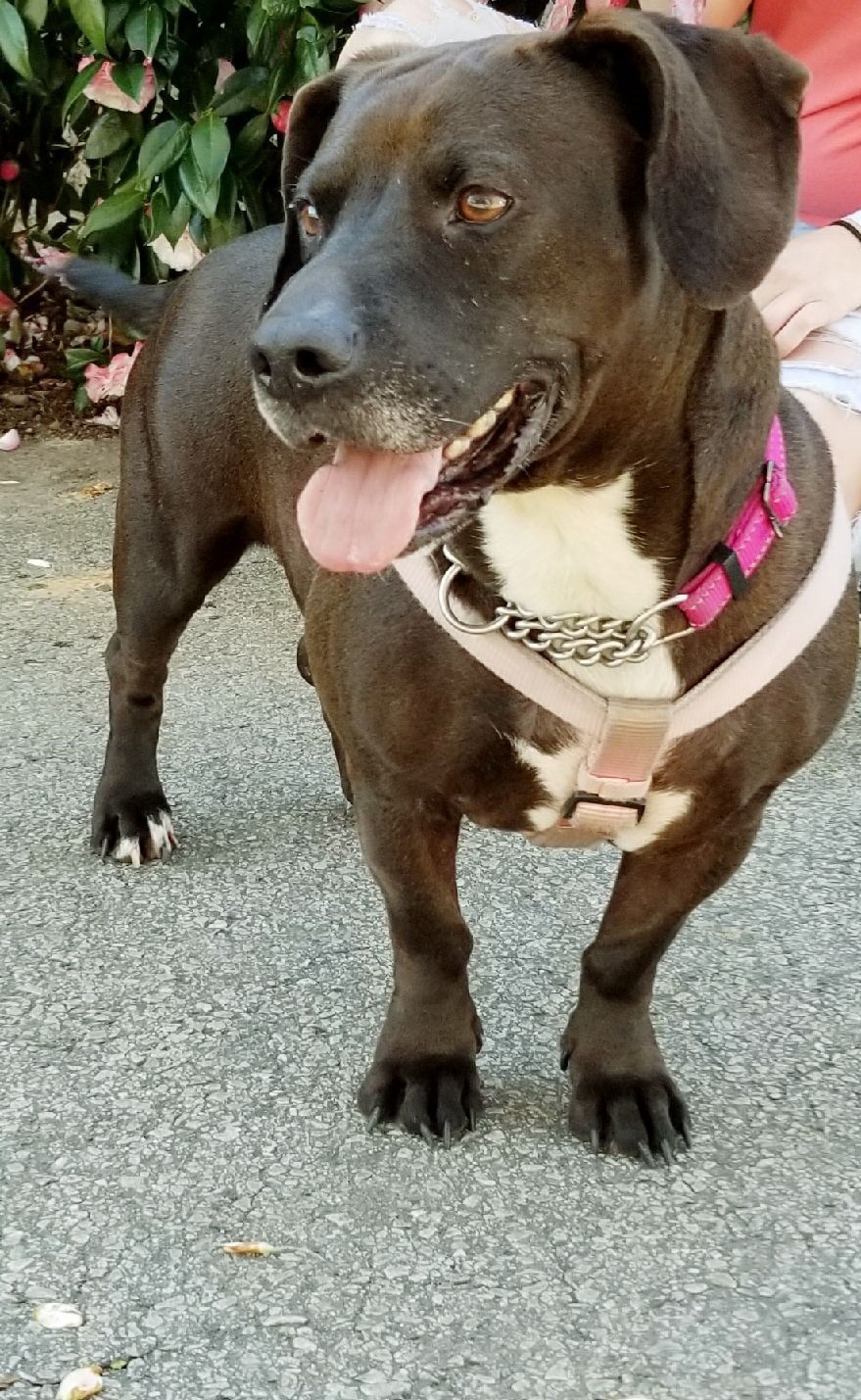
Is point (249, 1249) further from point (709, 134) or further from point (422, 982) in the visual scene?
point (709, 134)

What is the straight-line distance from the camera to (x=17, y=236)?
6230 millimetres

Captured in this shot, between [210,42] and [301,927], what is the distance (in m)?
3.07

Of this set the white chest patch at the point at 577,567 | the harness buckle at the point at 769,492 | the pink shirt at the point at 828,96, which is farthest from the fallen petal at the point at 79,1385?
the pink shirt at the point at 828,96

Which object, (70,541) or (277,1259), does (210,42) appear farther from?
(277,1259)

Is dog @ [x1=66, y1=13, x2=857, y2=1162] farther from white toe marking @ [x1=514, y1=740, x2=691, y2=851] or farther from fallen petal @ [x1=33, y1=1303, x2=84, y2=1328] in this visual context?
fallen petal @ [x1=33, y1=1303, x2=84, y2=1328]

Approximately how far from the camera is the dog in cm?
179

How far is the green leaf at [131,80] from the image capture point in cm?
475

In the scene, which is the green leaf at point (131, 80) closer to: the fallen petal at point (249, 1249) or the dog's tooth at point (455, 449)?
the dog's tooth at point (455, 449)

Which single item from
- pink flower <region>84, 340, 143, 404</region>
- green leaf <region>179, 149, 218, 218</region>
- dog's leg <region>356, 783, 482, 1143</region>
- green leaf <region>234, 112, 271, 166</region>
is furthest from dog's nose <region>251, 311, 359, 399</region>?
pink flower <region>84, 340, 143, 404</region>

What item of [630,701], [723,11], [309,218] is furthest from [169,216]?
[630,701]

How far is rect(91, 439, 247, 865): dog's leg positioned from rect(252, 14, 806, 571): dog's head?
4.15 feet

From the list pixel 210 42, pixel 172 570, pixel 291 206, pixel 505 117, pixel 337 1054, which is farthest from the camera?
pixel 210 42

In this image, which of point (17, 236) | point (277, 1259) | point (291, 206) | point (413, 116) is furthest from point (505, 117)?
point (17, 236)

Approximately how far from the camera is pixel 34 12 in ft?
15.6
